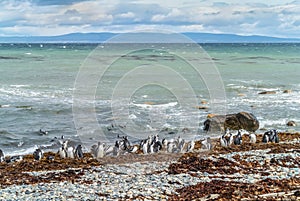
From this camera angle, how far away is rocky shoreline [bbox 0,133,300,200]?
34.5 feet

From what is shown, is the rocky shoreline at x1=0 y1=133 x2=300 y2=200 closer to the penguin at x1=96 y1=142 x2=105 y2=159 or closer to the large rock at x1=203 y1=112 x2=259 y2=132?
the penguin at x1=96 y1=142 x2=105 y2=159

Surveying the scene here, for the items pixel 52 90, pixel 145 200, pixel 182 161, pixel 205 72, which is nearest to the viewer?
pixel 145 200

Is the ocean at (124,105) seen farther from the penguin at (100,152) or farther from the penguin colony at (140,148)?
the penguin at (100,152)

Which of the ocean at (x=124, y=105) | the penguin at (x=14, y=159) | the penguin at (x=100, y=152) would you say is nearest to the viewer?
the penguin at (x=14, y=159)

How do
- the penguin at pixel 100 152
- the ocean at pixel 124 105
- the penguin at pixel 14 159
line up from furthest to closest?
the ocean at pixel 124 105 → the penguin at pixel 100 152 → the penguin at pixel 14 159

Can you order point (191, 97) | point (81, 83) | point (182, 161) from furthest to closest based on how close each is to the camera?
point (81, 83) < point (191, 97) < point (182, 161)

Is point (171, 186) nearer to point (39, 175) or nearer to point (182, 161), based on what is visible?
point (182, 161)

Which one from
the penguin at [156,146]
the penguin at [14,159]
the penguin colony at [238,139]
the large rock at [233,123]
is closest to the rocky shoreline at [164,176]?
the penguin at [14,159]

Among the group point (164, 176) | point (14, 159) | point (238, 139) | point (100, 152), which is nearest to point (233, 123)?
point (238, 139)

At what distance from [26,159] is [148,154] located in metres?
4.29

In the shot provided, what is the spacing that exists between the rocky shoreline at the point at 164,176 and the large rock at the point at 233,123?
4828 millimetres

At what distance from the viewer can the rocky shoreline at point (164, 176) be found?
10508 millimetres

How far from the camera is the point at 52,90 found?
34.2m

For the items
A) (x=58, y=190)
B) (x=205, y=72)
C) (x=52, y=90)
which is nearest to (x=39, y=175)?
(x=58, y=190)
